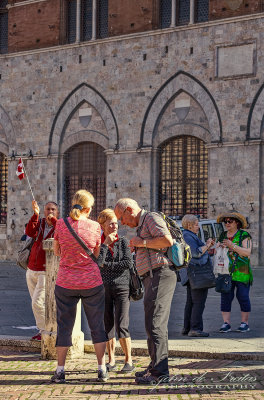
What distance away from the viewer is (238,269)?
937cm

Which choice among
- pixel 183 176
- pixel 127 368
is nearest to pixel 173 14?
pixel 183 176

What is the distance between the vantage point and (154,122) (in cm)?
2502

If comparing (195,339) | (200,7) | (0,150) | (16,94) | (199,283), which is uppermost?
(200,7)

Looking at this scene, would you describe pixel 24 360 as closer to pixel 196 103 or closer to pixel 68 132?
pixel 196 103

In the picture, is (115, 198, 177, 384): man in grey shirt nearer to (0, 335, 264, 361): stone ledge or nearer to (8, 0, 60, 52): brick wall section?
(0, 335, 264, 361): stone ledge

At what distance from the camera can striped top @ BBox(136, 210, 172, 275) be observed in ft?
20.9

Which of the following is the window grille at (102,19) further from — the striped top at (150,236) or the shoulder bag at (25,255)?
the striped top at (150,236)

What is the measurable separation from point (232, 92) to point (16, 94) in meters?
9.53

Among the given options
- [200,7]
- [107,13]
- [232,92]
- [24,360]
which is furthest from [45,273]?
[107,13]

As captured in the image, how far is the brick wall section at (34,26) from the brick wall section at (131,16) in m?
2.64

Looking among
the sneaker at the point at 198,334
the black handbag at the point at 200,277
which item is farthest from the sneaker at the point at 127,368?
the black handbag at the point at 200,277

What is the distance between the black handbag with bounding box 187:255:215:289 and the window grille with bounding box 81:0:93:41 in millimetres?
19301

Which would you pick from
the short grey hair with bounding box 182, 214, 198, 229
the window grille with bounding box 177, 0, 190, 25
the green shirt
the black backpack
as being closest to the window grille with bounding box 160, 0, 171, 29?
the window grille with bounding box 177, 0, 190, 25

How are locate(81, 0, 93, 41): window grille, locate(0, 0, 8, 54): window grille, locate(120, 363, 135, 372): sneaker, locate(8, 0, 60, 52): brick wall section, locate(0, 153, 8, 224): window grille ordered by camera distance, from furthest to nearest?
locate(0, 0, 8, 54): window grille, locate(0, 153, 8, 224): window grille, locate(8, 0, 60, 52): brick wall section, locate(81, 0, 93, 41): window grille, locate(120, 363, 135, 372): sneaker
